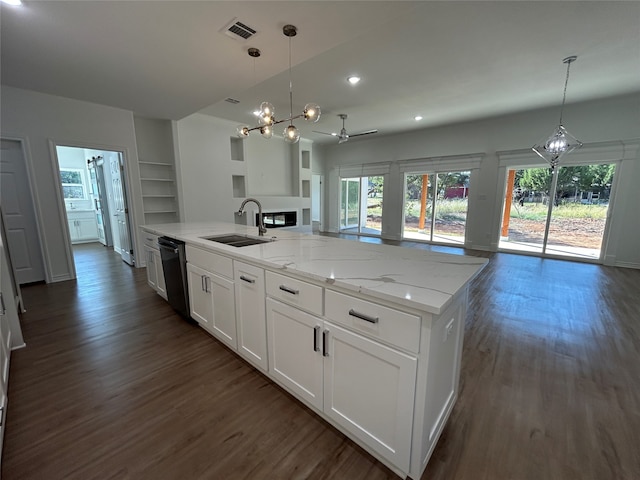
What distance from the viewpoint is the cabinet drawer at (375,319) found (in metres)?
1.04

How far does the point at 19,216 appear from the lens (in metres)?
3.69

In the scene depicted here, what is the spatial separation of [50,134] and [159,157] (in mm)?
1603

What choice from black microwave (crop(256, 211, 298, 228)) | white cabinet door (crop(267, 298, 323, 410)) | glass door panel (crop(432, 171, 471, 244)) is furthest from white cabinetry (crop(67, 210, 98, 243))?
glass door panel (crop(432, 171, 471, 244))

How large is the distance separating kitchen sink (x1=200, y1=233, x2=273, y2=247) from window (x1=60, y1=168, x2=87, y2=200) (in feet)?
23.1

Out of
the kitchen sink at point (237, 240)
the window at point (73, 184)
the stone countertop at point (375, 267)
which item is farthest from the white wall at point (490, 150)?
the window at point (73, 184)

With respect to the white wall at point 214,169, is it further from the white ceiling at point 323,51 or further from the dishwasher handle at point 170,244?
the dishwasher handle at point 170,244

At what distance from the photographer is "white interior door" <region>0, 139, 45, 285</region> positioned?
139 inches

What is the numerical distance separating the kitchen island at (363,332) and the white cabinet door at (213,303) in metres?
0.05

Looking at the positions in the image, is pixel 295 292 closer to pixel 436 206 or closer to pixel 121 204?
pixel 121 204

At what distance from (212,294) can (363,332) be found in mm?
1483

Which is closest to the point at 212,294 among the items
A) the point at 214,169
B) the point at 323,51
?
the point at 323,51

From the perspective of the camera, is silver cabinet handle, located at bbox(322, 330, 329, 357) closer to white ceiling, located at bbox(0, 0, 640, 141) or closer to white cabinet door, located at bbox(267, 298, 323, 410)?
white cabinet door, located at bbox(267, 298, 323, 410)

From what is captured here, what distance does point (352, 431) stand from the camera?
1.33 m

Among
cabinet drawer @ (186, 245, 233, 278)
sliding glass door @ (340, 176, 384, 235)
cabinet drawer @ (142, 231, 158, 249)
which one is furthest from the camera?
sliding glass door @ (340, 176, 384, 235)
